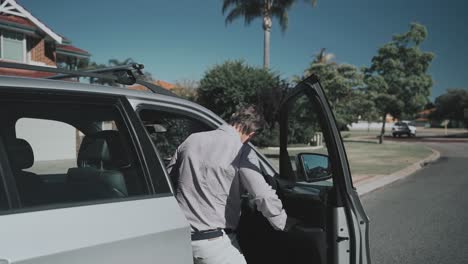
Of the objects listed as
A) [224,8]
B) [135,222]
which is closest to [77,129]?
[135,222]

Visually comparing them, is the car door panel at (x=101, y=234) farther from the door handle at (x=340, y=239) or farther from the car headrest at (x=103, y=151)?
the door handle at (x=340, y=239)

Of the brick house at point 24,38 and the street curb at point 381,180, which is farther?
the brick house at point 24,38

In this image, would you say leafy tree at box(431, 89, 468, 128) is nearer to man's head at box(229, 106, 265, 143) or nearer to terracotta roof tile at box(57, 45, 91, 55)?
terracotta roof tile at box(57, 45, 91, 55)

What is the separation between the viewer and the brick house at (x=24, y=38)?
21422mm

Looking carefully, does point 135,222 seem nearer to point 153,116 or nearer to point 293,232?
point 293,232

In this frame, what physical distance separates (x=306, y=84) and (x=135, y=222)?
4.29 ft

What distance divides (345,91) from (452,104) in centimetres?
5976

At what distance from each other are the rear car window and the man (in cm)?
41

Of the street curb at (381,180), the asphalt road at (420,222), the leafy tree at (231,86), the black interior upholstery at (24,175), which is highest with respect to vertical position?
the leafy tree at (231,86)

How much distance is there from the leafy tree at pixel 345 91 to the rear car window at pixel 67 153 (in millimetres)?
26472

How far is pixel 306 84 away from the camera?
2.50 m

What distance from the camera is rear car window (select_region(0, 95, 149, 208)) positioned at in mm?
1715

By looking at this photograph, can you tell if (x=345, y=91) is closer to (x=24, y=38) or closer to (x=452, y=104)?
(x=24, y=38)

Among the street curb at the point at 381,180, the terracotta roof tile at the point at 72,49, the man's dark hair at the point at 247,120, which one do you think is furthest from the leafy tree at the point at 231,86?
the man's dark hair at the point at 247,120
